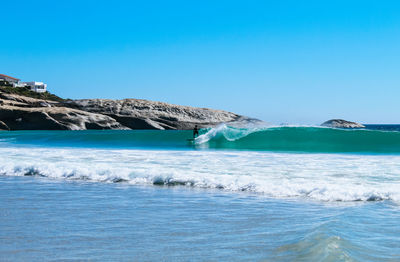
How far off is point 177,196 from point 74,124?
191 ft

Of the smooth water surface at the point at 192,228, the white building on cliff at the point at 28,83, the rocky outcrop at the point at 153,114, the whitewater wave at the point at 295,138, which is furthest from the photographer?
the white building on cliff at the point at 28,83

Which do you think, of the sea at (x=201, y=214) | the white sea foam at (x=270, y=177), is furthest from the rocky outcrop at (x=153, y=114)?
the sea at (x=201, y=214)

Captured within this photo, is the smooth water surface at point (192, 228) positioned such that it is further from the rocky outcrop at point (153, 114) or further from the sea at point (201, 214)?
the rocky outcrop at point (153, 114)

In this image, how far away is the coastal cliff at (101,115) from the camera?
6172 cm

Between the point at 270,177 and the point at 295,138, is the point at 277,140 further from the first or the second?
the point at 270,177

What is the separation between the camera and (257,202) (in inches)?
260

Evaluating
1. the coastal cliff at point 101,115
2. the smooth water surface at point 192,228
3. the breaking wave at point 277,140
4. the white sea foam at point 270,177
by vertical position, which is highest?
the coastal cliff at point 101,115

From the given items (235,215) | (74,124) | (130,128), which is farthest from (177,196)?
(130,128)

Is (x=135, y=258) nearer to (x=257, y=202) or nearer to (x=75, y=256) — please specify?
A: (x=75, y=256)

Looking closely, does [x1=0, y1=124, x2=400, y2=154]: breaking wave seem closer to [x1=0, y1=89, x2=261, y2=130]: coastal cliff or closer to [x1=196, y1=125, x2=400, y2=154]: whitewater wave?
[x1=196, y1=125, x2=400, y2=154]: whitewater wave

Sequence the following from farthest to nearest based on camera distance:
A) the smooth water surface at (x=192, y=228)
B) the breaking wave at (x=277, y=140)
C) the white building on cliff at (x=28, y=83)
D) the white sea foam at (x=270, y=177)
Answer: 1. the white building on cliff at (x=28, y=83)
2. the breaking wave at (x=277, y=140)
3. the white sea foam at (x=270, y=177)
4. the smooth water surface at (x=192, y=228)

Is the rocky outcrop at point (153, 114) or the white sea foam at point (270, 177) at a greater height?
the rocky outcrop at point (153, 114)

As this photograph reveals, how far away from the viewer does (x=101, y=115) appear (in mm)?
68812

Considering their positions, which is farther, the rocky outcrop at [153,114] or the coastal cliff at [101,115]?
the rocky outcrop at [153,114]
